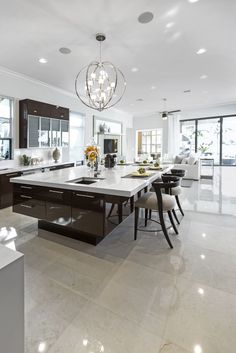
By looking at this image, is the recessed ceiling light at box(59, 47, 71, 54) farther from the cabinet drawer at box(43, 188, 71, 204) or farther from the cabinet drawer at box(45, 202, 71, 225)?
the cabinet drawer at box(45, 202, 71, 225)

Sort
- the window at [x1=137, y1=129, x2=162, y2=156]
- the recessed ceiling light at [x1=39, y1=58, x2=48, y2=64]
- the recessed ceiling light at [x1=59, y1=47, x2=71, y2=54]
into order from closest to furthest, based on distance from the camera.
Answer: the recessed ceiling light at [x1=59, y1=47, x2=71, y2=54], the recessed ceiling light at [x1=39, y1=58, x2=48, y2=64], the window at [x1=137, y1=129, x2=162, y2=156]

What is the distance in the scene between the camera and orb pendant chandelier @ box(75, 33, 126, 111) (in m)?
3.53

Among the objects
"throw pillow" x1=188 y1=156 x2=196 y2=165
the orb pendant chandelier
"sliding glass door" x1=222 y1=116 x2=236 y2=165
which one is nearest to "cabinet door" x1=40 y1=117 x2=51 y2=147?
the orb pendant chandelier

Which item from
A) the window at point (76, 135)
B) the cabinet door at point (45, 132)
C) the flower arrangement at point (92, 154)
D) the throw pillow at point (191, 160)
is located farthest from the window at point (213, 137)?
the flower arrangement at point (92, 154)

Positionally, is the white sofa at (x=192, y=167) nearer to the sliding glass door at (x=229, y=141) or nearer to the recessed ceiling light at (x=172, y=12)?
the sliding glass door at (x=229, y=141)

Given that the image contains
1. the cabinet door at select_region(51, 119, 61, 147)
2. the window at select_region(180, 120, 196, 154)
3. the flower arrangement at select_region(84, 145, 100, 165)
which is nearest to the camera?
the flower arrangement at select_region(84, 145, 100, 165)

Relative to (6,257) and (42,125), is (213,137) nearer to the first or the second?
(42,125)

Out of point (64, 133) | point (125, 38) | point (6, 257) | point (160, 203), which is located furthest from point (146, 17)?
point (64, 133)

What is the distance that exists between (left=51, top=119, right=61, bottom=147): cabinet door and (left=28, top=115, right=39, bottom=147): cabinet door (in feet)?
1.78

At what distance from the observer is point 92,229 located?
7.61 ft

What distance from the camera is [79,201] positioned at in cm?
237

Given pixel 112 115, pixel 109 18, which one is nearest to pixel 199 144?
pixel 112 115

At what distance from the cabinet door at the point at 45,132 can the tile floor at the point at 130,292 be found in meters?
2.86

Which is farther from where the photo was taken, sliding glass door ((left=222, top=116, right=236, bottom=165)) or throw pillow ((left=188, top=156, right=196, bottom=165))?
sliding glass door ((left=222, top=116, right=236, bottom=165))
